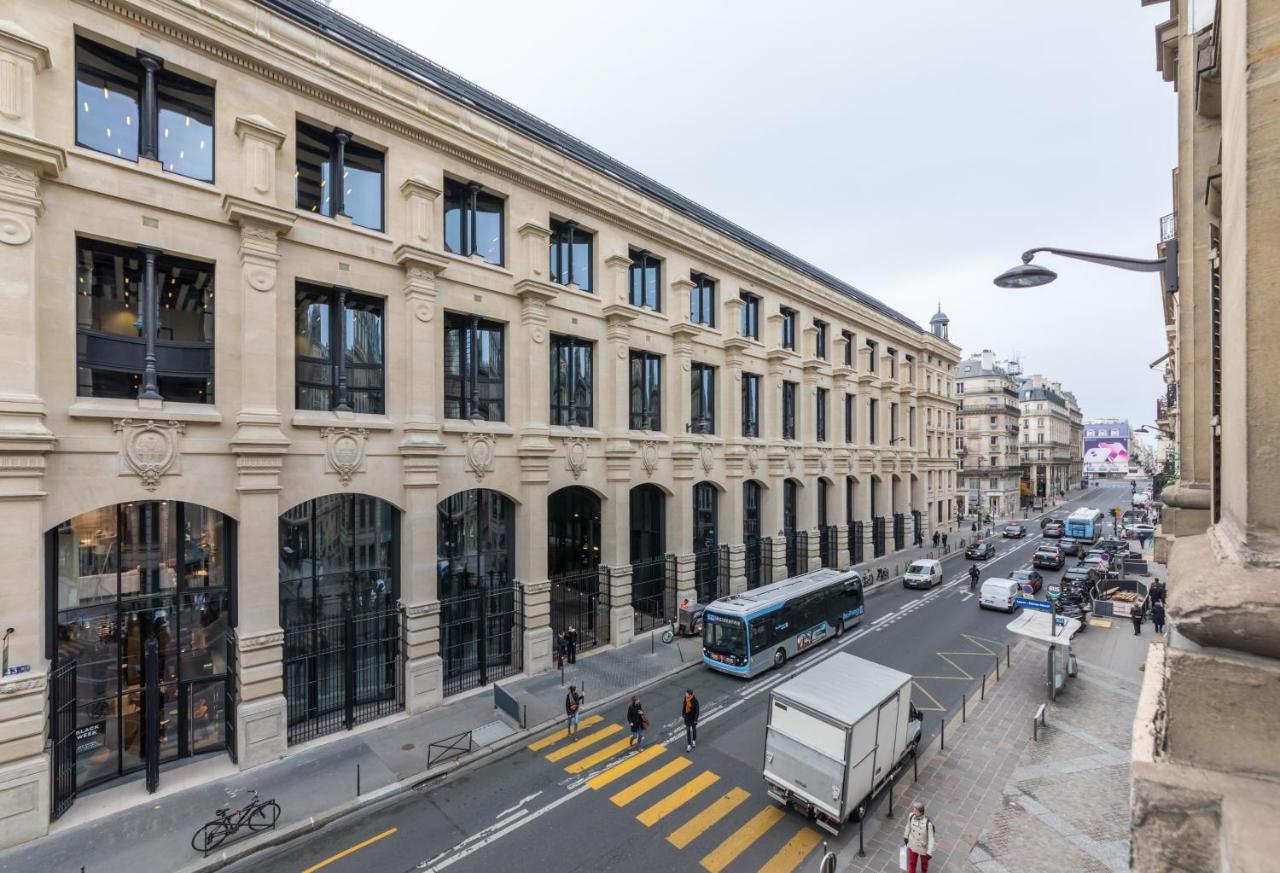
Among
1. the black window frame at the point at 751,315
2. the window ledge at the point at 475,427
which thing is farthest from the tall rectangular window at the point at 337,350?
the black window frame at the point at 751,315

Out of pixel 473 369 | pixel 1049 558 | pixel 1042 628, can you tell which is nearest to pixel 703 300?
pixel 473 369

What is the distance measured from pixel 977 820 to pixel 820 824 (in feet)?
11.4

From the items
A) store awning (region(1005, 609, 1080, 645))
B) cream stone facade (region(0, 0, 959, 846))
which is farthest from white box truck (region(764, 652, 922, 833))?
cream stone facade (region(0, 0, 959, 846))

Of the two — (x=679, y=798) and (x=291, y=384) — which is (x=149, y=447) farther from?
(x=679, y=798)

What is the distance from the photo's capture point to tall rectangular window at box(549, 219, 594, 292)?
76.5 ft

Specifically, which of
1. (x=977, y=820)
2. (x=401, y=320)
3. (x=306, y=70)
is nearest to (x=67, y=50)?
(x=306, y=70)

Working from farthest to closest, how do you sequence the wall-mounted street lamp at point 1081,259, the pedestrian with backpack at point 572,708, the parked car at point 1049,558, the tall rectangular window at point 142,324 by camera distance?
1. the parked car at point 1049,558
2. the pedestrian with backpack at point 572,708
3. the tall rectangular window at point 142,324
4. the wall-mounted street lamp at point 1081,259

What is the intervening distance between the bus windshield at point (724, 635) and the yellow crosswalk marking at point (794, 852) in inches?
325

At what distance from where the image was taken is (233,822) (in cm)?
1251

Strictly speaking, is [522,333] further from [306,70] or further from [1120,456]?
[1120,456]

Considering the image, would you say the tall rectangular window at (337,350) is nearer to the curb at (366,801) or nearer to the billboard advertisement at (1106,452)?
the curb at (366,801)

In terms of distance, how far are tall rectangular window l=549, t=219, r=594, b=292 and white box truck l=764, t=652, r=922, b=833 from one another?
56.5ft

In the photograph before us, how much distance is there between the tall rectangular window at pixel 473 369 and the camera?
19984mm

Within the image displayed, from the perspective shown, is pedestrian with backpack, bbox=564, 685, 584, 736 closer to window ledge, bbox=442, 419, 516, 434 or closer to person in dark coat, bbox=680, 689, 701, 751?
person in dark coat, bbox=680, 689, 701, 751
